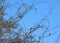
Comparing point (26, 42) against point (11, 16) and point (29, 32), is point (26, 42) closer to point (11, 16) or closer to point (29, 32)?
point (29, 32)

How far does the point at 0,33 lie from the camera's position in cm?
338

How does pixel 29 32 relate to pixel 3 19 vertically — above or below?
below

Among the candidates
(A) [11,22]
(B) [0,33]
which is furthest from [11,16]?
(B) [0,33]

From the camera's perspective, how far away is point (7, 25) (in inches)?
133

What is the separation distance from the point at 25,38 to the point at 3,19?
50 centimetres

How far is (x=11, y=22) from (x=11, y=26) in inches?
2.7

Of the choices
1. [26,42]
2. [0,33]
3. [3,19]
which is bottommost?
[26,42]

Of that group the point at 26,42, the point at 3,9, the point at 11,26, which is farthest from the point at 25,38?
the point at 3,9

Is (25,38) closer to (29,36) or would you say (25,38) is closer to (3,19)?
(29,36)

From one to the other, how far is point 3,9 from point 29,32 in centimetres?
60

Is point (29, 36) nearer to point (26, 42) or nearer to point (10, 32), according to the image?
point (26, 42)

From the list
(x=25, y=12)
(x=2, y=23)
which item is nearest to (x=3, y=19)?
(x=2, y=23)

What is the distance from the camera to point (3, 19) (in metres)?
3.43

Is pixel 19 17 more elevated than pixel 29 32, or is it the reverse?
pixel 19 17
